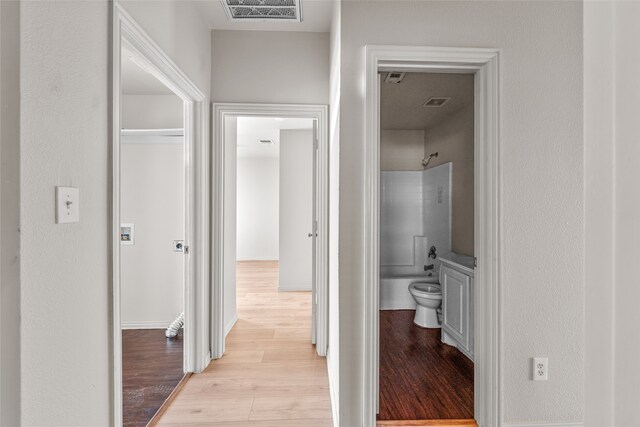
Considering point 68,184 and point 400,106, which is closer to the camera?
point 68,184

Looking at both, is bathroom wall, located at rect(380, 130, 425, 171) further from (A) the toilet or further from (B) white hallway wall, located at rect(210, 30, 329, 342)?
(B) white hallway wall, located at rect(210, 30, 329, 342)

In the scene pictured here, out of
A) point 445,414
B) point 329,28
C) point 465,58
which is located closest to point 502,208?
point 465,58

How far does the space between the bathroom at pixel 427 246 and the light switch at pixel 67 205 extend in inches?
74.2

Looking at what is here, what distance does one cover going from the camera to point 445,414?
6.41 feet

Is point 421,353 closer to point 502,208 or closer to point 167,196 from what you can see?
point 502,208

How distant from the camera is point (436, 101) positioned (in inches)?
132

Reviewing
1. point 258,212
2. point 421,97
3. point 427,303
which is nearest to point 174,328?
point 427,303

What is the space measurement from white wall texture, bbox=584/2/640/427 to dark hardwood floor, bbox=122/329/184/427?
2.27 metres

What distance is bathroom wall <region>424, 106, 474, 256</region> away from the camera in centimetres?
334

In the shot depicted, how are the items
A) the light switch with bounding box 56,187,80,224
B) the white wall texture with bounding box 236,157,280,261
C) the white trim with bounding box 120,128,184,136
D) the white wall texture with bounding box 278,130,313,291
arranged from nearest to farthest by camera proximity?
the light switch with bounding box 56,187,80,224, the white trim with bounding box 120,128,184,136, the white wall texture with bounding box 278,130,313,291, the white wall texture with bounding box 236,157,280,261

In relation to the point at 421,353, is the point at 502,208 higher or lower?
higher

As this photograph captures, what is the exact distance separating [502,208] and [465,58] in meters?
0.82

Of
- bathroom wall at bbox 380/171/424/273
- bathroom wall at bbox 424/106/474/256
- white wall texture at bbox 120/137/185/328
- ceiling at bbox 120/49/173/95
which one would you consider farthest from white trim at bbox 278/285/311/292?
ceiling at bbox 120/49/173/95
